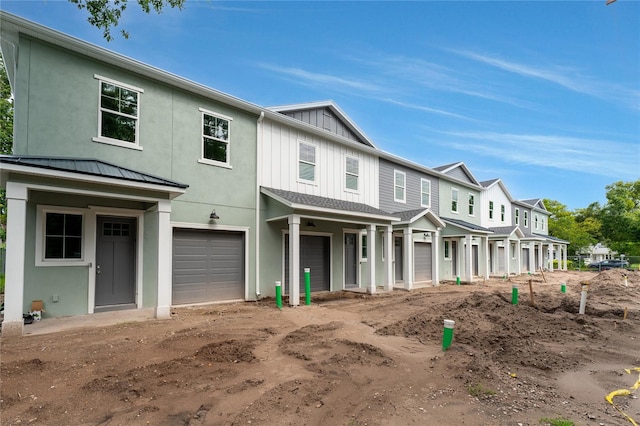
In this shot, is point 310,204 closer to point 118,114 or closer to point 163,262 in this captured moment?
point 163,262

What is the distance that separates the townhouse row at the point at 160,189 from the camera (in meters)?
7.37

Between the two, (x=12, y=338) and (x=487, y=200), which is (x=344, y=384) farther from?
(x=487, y=200)

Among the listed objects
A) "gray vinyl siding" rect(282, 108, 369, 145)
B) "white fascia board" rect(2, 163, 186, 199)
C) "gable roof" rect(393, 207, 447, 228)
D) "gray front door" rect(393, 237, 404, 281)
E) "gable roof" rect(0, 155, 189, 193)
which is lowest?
"gray front door" rect(393, 237, 404, 281)

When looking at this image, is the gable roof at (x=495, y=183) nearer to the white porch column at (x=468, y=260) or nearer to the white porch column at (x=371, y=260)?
the white porch column at (x=468, y=260)

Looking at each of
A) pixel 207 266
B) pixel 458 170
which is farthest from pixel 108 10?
pixel 458 170

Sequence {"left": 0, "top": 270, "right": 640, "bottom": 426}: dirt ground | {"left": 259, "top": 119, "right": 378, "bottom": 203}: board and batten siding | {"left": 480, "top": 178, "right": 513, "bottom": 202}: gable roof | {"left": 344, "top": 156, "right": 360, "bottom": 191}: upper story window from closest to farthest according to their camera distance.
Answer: {"left": 0, "top": 270, "right": 640, "bottom": 426}: dirt ground < {"left": 259, "top": 119, "right": 378, "bottom": 203}: board and batten siding < {"left": 344, "top": 156, "right": 360, "bottom": 191}: upper story window < {"left": 480, "top": 178, "right": 513, "bottom": 202}: gable roof

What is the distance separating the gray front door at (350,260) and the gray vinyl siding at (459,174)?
10.7 meters

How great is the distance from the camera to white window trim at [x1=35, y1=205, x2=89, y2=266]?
24.6ft

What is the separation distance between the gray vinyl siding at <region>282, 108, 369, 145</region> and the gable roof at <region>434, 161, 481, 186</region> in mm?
9153

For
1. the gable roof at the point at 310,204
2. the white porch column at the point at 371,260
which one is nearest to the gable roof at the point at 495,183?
the white porch column at the point at 371,260

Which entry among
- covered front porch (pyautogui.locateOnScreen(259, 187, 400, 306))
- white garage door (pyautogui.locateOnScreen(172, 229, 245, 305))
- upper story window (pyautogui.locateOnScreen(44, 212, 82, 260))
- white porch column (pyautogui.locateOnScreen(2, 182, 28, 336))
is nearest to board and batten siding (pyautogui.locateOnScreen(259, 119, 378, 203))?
→ covered front porch (pyautogui.locateOnScreen(259, 187, 400, 306))

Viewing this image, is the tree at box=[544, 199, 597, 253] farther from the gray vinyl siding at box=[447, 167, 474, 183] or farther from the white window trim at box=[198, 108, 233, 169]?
the white window trim at box=[198, 108, 233, 169]

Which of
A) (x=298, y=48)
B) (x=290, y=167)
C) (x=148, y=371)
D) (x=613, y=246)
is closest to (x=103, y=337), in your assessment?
(x=148, y=371)

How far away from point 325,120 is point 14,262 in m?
11.0
